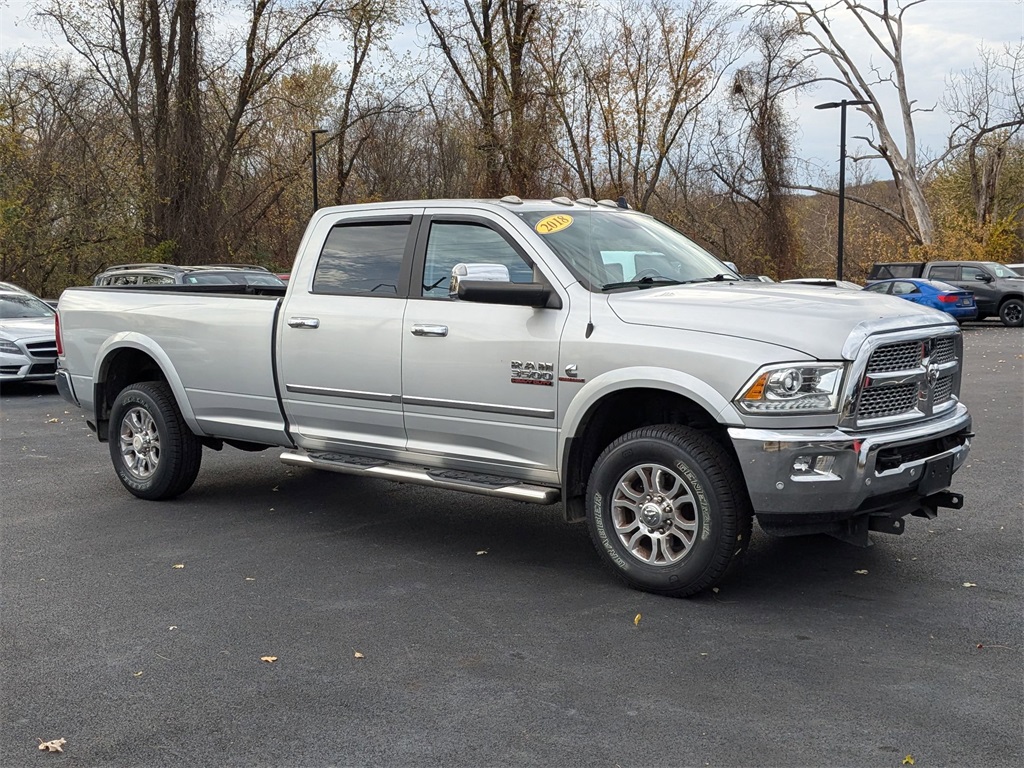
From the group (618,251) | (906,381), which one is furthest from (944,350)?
(618,251)

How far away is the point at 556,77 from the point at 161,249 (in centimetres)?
1500

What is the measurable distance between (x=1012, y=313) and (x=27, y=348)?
24.6 m

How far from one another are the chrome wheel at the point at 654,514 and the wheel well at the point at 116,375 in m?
4.08

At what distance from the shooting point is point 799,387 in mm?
4914

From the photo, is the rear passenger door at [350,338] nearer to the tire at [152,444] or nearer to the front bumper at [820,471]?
the tire at [152,444]

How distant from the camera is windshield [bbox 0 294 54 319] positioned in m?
16.3

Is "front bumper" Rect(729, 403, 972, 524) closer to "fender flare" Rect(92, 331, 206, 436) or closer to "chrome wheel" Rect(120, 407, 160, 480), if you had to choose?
"fender flare" Rect(92, 331, 206, 436)

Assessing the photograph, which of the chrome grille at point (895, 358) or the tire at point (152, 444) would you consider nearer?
the chrome grille at point (895, 358)

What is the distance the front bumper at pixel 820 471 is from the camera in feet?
16.0

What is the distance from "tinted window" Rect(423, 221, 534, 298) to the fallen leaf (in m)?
3.22

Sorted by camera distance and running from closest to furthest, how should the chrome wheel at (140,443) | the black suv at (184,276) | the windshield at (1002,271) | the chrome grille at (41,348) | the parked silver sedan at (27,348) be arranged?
the chrome wheel at (140,443) < the parked silver sedan at (27,348) < the chrome grille at (41,348) < the black suv at (184,276) < the windshield at (1002,271)

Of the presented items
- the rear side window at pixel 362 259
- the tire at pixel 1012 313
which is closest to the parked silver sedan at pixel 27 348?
the rear side window at pixel 362 259

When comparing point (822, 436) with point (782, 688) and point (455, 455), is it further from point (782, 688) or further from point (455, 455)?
point (455, 455)

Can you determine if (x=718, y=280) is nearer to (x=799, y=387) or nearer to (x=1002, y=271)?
(x=799, y=387)
